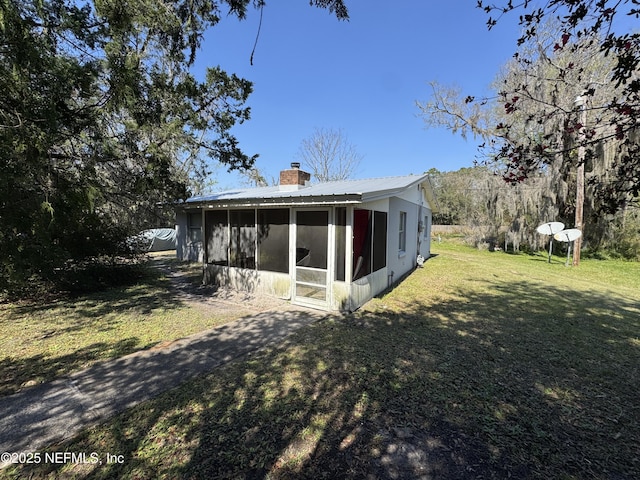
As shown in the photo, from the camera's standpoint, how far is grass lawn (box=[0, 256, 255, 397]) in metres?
3.85

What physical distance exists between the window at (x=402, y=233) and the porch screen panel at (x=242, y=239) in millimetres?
4543

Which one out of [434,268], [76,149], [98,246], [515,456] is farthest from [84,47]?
[434,268]

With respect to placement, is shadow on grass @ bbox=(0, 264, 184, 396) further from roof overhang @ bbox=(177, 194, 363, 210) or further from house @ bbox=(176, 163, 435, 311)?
roof overhang @ bbox=(177, 194, 363, 210)

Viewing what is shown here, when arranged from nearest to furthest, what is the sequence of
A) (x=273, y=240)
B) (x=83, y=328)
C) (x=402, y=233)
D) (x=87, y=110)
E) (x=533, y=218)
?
1. (x=87, y=110)
2. (x=83, y=328)
3. (x=273, y=240)
4. (x=402, y=233)
5. (x=533, y=218)

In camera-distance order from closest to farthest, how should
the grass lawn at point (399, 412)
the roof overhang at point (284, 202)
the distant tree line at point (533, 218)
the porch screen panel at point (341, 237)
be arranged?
the grass lawn at point (399, 412) → the roof overhang at point (284, 202) → the porch screen panel at point (341, 237) → the distant tree line at point (533, 218)

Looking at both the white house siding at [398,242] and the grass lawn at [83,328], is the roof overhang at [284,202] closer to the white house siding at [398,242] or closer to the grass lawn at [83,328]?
the grass lawn at [83,328]

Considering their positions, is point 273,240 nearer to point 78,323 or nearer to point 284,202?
point 284,202

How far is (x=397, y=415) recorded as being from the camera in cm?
→ 287

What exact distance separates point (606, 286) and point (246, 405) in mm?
12442

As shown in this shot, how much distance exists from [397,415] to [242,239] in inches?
227

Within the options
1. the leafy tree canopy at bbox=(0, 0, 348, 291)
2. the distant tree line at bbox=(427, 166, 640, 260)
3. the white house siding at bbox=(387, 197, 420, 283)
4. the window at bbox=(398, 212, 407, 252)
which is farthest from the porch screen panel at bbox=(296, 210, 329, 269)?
the distant tree line at bbox=(427, 166, 640, 260)

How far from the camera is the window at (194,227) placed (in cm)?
1341

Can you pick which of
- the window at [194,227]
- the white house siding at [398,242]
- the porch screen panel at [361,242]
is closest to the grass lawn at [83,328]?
the porch screen panel at [361,242]

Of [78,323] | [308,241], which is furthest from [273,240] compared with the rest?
[78,323]
